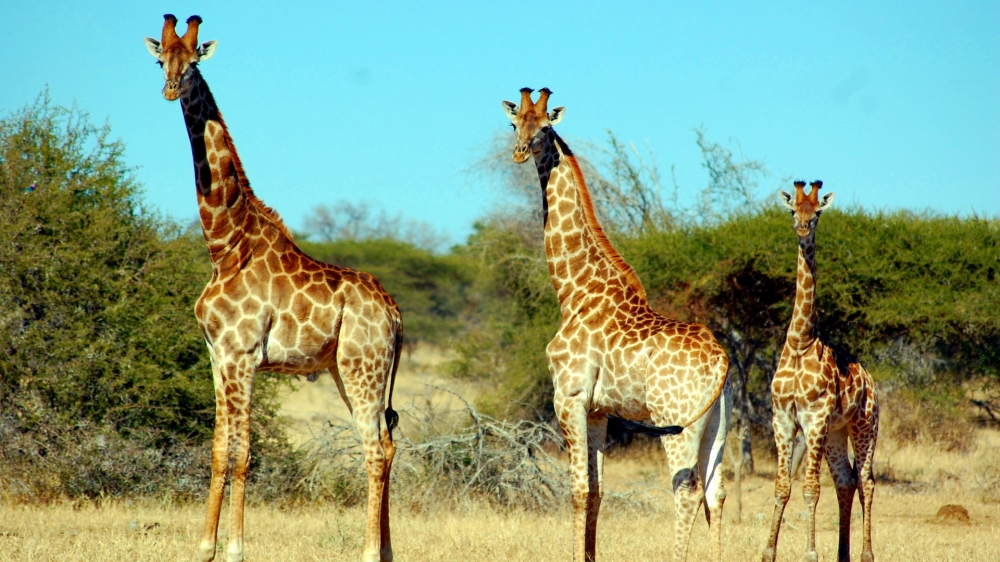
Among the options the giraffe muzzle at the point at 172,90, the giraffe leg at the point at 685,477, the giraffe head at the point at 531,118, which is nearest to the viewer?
the giraffe muzzle at the point at 172,90

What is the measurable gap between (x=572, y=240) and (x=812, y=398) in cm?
234

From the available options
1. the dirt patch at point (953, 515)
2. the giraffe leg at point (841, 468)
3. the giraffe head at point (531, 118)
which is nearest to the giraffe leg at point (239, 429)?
the giraffe head at point (531, 118)

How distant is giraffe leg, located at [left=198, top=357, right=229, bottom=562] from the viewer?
6.41 meters

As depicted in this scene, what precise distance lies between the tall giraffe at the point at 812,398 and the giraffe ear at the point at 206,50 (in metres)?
4.51

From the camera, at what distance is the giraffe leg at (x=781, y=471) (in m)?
7.89

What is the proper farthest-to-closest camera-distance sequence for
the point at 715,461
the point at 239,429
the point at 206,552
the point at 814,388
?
the point at 814,388, the point at 715,461, the point at 239,429, the point at 206,552

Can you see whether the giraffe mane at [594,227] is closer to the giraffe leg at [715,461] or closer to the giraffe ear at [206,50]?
the giraffe leg at [715,461]

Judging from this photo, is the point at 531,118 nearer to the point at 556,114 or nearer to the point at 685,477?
the point at 556,114

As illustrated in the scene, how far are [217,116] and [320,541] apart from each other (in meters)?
3.71

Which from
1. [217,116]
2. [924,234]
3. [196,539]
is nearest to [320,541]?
[196,539]

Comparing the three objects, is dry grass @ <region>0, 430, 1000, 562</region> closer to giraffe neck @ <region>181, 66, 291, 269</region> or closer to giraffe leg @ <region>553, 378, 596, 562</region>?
giraffe leg @ <region>553, 378, 596, 562</region>

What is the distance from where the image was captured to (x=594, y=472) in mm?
7109

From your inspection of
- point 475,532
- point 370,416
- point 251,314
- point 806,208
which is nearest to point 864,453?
point 806,208

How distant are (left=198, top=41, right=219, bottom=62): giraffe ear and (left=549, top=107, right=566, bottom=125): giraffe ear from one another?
2426 mm
